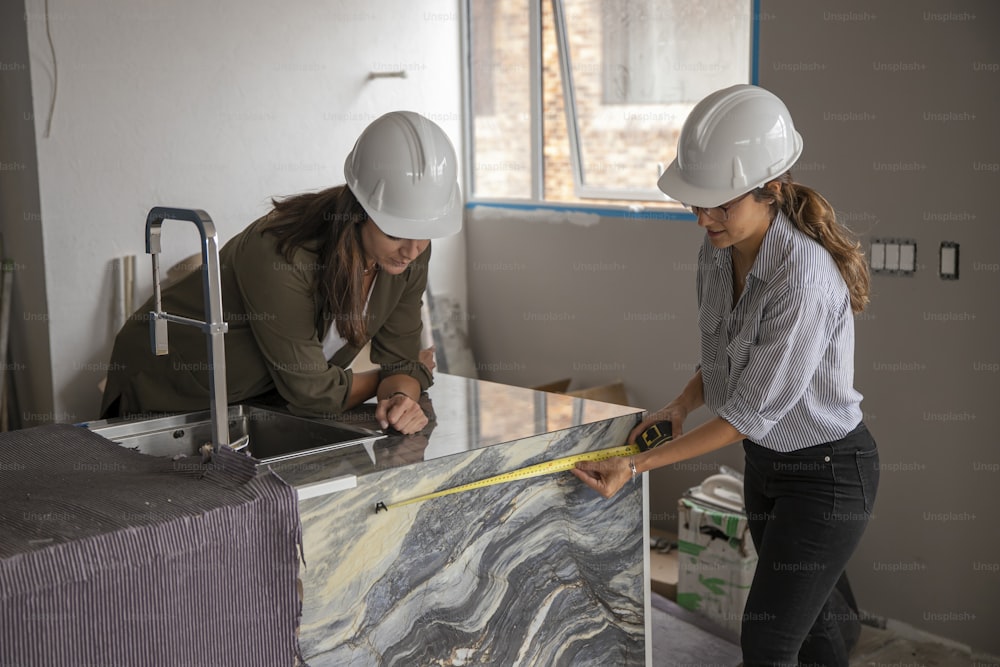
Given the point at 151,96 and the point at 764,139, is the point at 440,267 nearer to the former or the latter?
the point at 151,96

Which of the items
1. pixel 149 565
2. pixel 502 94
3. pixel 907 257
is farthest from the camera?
pixel 502 94

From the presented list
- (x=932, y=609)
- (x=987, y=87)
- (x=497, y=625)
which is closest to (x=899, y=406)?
(x=932, y=609)

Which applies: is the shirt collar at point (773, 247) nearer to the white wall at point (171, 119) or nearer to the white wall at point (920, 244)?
the white wall at point (920, 244)

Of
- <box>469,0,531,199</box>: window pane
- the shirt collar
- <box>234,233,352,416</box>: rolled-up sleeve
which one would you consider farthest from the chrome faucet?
<box>469,0,531,199</box>: window pane

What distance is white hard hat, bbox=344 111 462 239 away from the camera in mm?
2125

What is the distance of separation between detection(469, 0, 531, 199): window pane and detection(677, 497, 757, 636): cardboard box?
6.26ft

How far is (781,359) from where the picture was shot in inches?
76.8

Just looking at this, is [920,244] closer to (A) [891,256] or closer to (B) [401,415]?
(A) [891,256]

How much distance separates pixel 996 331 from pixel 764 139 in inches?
52.7

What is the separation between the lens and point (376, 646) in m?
1.89

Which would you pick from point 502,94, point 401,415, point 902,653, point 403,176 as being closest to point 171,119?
point 502,94

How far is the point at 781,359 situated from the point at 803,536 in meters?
0.38

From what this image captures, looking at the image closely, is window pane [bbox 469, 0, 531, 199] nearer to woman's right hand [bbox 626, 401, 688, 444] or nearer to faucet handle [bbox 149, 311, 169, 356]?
woman's right hand [bbox 626, 401, 688, 444]

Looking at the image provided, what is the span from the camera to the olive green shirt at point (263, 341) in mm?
2148
